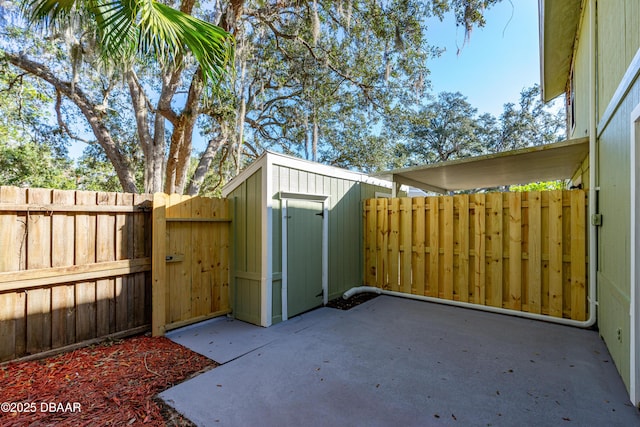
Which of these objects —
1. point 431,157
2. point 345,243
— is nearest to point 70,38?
point 345,243

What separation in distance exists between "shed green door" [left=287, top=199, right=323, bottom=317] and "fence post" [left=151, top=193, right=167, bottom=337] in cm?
152

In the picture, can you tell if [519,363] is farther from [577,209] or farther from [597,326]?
[577,209]

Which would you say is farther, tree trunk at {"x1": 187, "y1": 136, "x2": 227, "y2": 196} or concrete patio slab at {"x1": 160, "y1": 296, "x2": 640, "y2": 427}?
tree trunk at {"x1": 187, "y1": 136, "x2": 227, "y2": 196}

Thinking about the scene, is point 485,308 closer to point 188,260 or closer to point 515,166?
point 515,166

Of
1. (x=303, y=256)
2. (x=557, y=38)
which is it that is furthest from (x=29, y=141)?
(x=557, y=38)

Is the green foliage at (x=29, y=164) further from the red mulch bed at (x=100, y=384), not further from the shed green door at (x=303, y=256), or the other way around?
the shed green door at (x=303, y=256)

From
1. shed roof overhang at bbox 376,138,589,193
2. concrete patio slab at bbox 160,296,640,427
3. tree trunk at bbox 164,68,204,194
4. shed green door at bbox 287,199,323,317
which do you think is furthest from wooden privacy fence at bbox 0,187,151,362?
shed roof overhang at bbox 376,138,589,193

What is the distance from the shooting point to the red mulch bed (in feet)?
6.21

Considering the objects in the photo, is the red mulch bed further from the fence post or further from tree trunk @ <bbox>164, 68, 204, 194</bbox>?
tree trunk @ <bbox>164, 68, 204, 194</bbox>

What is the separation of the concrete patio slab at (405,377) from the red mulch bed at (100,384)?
0.20 m

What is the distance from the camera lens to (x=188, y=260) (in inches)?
143

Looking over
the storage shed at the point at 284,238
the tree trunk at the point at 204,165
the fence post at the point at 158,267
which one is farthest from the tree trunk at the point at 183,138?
the fence post at the point at 158,267

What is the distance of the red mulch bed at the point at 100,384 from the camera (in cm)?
189

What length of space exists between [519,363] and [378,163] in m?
9.65
